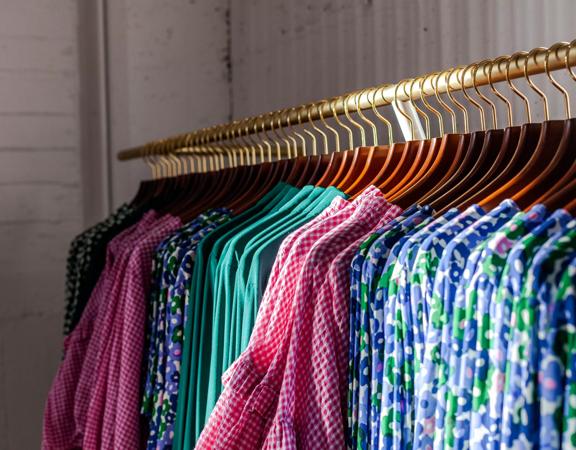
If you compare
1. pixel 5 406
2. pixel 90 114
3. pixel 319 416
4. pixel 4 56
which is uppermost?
pixel 4 56

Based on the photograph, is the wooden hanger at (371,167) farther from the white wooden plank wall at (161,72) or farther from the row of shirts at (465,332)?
the white wooden plank wall at (161,72)

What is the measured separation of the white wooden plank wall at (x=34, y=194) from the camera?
2.39 metres

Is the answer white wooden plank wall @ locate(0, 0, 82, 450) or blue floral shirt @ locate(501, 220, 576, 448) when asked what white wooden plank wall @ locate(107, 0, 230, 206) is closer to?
white wooden plank wall @ locate(0, 0, 82, 450)

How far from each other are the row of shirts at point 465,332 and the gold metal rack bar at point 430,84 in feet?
0.49

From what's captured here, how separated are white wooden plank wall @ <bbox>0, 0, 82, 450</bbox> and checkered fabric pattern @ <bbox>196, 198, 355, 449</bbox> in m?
1.60

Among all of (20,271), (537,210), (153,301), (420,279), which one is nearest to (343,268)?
(420,279)

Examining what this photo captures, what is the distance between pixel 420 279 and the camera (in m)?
0.78

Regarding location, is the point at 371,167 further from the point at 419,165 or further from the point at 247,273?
the point at 247,273

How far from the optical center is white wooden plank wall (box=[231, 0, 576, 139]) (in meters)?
1.48

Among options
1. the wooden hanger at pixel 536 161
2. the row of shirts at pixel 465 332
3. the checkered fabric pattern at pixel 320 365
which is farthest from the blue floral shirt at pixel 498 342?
the checkered fabric pattern at pixel 320 365

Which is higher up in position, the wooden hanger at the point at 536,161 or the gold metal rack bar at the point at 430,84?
the gold metal rack bar at the point at 430,84

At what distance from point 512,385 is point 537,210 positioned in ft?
0.53

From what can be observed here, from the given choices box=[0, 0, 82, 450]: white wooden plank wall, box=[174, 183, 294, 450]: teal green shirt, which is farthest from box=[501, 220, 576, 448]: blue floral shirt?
box=[0, 0, 82, 450]: white wooden plank wall

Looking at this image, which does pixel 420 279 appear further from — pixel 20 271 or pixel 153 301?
pixel 20 271
